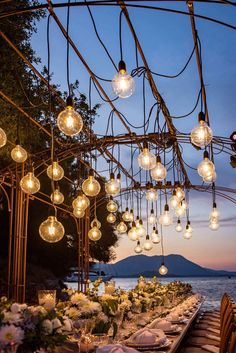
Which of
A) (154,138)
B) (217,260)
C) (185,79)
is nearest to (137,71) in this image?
(185,79)

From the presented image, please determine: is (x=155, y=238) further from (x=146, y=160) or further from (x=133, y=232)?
(x=146, y=160)

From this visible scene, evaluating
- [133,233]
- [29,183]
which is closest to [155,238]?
[133,233]

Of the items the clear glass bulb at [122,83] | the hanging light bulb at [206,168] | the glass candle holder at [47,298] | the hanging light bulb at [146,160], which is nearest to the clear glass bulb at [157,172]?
the hanging light bulb at [146,160]

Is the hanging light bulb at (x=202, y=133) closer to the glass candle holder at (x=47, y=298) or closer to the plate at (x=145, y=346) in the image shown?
the plate at (x=145, y=346)

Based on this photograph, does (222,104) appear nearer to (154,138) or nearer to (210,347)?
(154,138)

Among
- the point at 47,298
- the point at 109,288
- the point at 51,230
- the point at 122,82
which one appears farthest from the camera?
the point at 109,288

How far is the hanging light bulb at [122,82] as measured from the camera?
4.21 metres

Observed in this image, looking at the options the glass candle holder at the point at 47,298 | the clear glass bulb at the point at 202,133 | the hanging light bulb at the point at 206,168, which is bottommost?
→ the glass candle holder at the point at 47,298

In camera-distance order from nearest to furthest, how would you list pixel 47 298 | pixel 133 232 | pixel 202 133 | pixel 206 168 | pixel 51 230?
pixel 47 298 < pixel 51 230 < pixel 202 133 < pixel 206 168 < pixel 133 232

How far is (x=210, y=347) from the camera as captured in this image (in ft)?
18.7

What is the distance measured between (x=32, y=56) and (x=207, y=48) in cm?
532

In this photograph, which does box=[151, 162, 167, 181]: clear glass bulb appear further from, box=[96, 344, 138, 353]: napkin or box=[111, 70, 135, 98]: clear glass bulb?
box=[96, 344, 138, 353]: napkin

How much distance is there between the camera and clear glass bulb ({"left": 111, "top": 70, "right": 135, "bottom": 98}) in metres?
4.22

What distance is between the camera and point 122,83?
13.9ft
